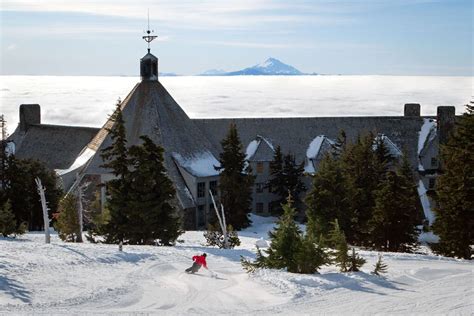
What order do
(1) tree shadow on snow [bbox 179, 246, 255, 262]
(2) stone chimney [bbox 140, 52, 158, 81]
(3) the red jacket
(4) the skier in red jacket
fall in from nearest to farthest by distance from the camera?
(4) the skier in red jacket → (3) the red jacket → (1) tree shadow on snow [bbox 179, 246, 255, 262] → (2) stone chimney [bbox 140, 52, 158, 81]

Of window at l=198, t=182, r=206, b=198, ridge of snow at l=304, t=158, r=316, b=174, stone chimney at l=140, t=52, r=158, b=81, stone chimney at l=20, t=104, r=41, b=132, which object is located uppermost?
stone chimney at l=140, t=52, r=158, b=81

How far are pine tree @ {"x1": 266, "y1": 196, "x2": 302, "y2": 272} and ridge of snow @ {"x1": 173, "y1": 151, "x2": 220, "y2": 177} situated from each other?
28.7 meters

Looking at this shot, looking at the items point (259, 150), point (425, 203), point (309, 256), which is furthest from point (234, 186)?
point (309, 256)

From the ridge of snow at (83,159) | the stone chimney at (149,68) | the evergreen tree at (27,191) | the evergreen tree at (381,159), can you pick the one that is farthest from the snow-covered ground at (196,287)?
the stone chimney at (149,68)

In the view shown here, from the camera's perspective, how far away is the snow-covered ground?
22344 mm

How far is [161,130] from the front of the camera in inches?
2260

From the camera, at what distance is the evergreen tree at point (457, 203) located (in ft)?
120

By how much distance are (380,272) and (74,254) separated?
12.4 m

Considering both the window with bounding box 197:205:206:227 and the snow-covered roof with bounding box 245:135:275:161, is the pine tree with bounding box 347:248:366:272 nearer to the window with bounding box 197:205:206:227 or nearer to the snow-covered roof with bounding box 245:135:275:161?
the window with bounding box 197:205:206:227

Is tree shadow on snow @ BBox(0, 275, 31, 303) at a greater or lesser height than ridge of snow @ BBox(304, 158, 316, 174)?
lesser

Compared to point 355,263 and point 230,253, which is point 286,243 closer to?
point 355,263

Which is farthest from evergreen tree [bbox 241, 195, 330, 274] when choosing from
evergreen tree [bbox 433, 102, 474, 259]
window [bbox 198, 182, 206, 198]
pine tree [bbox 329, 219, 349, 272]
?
window [bbox 198, 182, 206, 198]

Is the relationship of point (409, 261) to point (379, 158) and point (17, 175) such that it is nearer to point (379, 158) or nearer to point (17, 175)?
point (379, 158)

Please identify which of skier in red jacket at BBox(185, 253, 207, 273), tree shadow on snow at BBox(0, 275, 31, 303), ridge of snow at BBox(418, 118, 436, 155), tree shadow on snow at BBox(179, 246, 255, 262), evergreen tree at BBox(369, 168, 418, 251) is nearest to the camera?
tree shadow on snow at BBox(0, 275, 31, 303)
